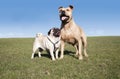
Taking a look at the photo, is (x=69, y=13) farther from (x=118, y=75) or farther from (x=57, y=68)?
(x=118, y=75)

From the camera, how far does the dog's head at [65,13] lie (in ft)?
43.5

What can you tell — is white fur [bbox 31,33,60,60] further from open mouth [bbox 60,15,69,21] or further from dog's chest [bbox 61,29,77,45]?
open mouth [bbox 60,15,69,21]

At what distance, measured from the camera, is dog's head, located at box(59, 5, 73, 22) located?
13273 millimetres

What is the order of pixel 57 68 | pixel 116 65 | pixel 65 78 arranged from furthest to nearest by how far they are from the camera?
1. pixel 116 65
2. pixel 57 68
3. pixel 65 78

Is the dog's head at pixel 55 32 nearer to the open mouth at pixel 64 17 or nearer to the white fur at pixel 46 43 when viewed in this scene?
the white fur at pixel 46 43

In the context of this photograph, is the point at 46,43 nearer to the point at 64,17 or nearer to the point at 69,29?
the point at 69,29

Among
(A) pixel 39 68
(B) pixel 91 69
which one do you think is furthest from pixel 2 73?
(B) pixel 91 69

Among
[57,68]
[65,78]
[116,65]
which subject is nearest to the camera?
[65,78]

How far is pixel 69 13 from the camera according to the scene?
13445mm

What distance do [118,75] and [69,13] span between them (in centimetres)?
472

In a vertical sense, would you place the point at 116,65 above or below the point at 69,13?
below

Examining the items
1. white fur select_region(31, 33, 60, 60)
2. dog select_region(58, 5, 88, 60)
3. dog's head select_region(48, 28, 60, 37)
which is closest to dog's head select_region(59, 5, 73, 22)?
dog select_region(58, 5, 88, 60)

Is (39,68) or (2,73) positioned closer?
(2,73)

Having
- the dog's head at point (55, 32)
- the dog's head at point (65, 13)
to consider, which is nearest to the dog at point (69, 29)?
the dog's head at point (65, 13)
